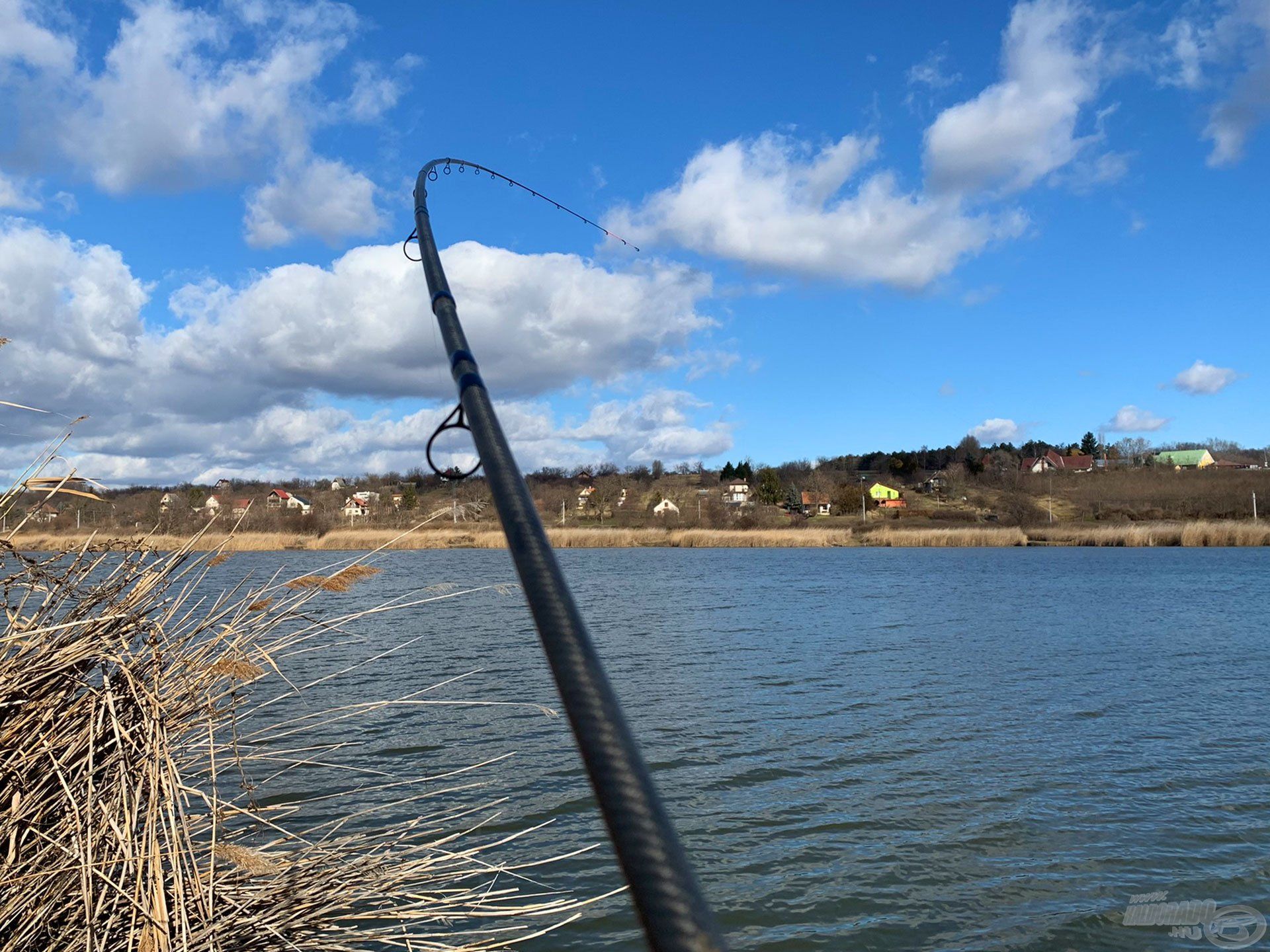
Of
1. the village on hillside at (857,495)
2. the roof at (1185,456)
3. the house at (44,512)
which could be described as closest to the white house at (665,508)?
the village on hillside at (857,495)

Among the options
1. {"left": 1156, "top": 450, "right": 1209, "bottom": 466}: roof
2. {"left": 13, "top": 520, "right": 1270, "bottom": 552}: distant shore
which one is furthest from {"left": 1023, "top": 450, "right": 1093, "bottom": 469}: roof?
{"left": 13, "top": 520, "right": 1270, "bottom": 552}: distant shore

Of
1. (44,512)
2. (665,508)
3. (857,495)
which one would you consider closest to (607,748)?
(44,512)

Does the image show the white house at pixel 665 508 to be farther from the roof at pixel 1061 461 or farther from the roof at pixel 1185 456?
the roof at pixel 1185 456

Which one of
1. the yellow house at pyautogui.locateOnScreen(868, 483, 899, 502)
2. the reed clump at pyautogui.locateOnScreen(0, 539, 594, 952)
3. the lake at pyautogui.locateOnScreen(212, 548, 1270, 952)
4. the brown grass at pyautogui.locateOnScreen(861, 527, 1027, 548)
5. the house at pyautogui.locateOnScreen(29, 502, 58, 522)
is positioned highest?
the yellow house at pyautogui.locateOnScreen(868, 483, 899, 502)

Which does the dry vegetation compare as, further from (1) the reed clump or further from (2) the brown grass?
(2) the brown grass

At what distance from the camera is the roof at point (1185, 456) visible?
477 ft

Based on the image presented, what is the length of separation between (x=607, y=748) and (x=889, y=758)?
924cm

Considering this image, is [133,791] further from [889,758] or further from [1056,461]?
[1056,461]

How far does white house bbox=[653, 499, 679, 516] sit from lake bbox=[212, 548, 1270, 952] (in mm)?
54847

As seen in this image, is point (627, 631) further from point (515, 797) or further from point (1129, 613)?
point (1129, 613)

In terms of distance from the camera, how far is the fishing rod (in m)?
0.71

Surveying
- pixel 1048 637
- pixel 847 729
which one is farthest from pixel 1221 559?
pixel 847 729

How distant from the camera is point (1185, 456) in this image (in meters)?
150

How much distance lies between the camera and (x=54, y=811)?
2.90 metres
